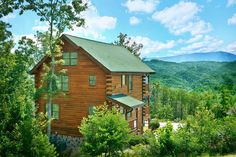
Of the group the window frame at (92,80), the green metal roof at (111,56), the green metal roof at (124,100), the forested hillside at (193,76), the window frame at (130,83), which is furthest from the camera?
the forested hillside at (193,76)

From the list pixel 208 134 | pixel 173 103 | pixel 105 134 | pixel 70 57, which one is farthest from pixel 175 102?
pixel 105 134

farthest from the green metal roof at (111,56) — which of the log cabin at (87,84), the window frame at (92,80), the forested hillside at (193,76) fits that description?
the forested hillside at (193,76)

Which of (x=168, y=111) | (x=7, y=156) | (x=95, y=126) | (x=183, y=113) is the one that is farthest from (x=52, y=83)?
(x=183, y=113)

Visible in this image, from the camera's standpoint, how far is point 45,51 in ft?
102

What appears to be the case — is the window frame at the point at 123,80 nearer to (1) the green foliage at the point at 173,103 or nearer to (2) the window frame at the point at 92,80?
(2) the window frame at the point at 92,80

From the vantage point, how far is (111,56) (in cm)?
3584

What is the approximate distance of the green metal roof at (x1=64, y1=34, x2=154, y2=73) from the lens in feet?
106

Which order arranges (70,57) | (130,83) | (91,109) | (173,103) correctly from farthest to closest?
(173,103) → (130,83) → (70,57) → (91,109)

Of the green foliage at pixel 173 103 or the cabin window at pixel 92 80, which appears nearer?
the cabin window at pixel 92 80

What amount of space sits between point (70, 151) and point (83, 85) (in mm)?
6755

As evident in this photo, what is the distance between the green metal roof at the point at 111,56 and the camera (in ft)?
106

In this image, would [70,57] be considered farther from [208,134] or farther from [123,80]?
[208,134]

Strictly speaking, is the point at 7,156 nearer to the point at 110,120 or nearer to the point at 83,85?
the point at 110,120

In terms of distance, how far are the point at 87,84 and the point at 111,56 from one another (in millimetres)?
5287
